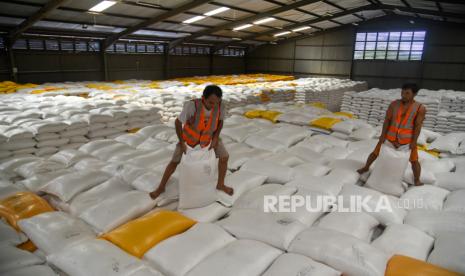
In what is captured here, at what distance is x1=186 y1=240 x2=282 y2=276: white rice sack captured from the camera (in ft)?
5.84

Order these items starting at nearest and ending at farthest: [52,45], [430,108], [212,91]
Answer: [212,91]
[430,108]
[52,45]

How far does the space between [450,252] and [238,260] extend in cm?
135

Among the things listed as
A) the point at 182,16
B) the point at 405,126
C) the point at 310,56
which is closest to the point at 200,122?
the point at 405,126

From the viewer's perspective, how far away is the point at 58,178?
2.84 metres

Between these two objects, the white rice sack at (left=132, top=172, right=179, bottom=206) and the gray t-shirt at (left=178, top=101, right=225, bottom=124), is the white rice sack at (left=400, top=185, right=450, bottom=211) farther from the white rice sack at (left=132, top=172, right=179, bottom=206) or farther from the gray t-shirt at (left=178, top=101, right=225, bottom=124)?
the white rice sack at (left=132, top=172, right=179, bottom=206)

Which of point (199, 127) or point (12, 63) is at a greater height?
point (12, 63)

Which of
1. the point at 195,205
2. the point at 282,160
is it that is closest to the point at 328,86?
the point at 282,160

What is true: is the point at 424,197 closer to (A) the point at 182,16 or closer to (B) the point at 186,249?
(B) the point at 186,249

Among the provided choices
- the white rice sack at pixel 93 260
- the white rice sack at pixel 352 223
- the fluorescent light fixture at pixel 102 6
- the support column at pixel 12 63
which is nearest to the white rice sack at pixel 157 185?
the white rice sack at pixel 93 260

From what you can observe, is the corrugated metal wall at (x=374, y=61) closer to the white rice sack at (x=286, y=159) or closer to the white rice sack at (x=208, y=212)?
the white rice sack at (x=286, y=159)

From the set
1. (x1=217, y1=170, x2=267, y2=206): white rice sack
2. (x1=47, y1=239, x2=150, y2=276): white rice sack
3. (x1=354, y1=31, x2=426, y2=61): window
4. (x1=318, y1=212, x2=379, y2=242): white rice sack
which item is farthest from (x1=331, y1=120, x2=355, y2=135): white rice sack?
(x1=354, y1=31, x2=426, y2=61): window

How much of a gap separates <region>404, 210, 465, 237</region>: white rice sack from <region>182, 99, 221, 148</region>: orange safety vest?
1.83 meters

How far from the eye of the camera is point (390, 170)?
3.01 metres

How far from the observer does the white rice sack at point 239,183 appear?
2.76m
